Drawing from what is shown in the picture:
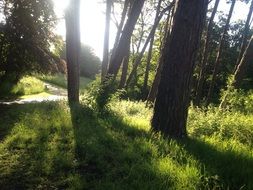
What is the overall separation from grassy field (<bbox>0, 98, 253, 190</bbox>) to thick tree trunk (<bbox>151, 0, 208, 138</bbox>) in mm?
468

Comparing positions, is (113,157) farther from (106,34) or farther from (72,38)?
(106,34)

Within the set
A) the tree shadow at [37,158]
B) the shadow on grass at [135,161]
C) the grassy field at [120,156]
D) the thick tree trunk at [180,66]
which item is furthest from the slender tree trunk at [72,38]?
the thick tree trunk at [180,66]

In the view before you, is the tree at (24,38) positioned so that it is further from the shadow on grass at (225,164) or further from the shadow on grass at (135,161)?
the shadow on grass at (225,164)

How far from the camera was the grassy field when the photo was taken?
5020 mm

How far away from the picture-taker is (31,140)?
7.67 meters

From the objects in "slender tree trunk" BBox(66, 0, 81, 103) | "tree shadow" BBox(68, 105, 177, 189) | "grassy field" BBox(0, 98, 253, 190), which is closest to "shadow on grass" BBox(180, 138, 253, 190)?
"grassy field" BBox(0, 98, 253, 190)

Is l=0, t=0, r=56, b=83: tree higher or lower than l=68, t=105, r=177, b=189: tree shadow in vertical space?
higher

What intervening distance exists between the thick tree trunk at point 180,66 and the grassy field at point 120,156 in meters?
0.47

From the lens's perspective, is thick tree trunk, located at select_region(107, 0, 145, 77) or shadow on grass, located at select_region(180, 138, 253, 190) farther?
thick tree trunk, located at select_region(107, 0, 145, 77)

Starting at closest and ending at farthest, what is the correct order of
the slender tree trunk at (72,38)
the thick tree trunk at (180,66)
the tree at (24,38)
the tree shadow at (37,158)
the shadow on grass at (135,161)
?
the shadow on grass at (135,161) → the tree shadow at (37,158) → the thick tree trunk at (180,66) → the slender tree trunk at (72,38) → the tree at (24,38)

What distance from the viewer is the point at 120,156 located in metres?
6.19

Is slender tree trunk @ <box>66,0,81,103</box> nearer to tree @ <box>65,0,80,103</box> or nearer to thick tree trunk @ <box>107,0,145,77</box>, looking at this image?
tree @ <box>65,0,80,103</box>

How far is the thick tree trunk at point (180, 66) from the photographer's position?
7340 millimetres

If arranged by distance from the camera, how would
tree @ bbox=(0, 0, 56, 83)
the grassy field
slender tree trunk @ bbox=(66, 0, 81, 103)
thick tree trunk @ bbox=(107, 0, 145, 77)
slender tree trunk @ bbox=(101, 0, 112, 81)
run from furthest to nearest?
Result: slender tree trunk @ bbox=(101, 0, 112, 81) → tree @ bbox=(0, 0, 56, 83) → slender tree trunk @ bbox=(66, 0, 81, 103) → thick tree trunk @ bbox=(107, 0, 145, 77) → the grassy field
